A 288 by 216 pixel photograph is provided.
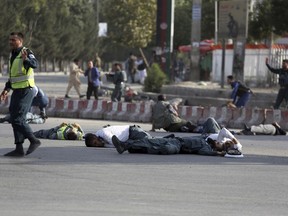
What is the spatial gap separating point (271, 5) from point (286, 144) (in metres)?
29.7

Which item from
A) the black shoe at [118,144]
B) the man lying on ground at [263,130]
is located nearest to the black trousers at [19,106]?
the black shoe at [118,144]

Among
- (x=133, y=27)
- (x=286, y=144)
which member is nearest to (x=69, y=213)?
(x=286, y=144)

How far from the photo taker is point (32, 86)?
12719 mm

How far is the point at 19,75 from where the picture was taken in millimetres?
12688

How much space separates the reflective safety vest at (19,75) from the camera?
498 inches

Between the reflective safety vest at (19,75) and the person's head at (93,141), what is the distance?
2.44 meters

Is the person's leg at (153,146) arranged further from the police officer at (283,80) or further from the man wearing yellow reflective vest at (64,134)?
the police officer at (283,80)

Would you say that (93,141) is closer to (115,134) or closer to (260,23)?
(115,134)

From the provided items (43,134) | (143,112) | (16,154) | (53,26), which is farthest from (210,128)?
(53,26)

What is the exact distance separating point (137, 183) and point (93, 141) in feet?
Result: 14.3

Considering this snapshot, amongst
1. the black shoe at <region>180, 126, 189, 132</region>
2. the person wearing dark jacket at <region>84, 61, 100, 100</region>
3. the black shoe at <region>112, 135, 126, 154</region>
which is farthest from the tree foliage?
the black shoe at <region>112, 135, 126, 154</region>

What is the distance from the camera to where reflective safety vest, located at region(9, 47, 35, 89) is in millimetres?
12656

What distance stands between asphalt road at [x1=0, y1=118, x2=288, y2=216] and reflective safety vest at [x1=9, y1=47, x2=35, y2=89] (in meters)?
1.08

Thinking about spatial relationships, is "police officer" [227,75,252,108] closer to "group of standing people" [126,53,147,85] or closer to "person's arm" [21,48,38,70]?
"person's arm" [21,48,38,70]
